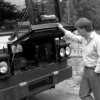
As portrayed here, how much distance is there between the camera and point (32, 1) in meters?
6.30

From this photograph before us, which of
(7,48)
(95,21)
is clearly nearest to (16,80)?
(7,48)

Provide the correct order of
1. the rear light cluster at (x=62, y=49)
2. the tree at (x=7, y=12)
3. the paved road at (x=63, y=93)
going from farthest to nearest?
the paved road at (x=63, y=93)
the rear light cluster at (x=62, y=49)
the tree at (x=7, y=12)

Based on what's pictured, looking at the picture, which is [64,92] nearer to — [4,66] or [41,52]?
[41,52]

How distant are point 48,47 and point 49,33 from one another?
2.52ft

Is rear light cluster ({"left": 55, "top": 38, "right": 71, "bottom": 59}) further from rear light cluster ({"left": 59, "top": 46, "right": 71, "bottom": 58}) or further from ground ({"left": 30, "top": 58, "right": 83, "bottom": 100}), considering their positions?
ground ({"left": 30, "top": 58, "right": 83, "bottom": 100})

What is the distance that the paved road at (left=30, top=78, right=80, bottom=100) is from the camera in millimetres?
6551

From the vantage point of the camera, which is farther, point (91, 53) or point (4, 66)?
point (4, 66)

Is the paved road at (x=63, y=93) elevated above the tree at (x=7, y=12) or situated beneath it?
situated beneath

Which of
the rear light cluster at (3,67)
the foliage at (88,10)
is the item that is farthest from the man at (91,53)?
the foliage at (88,10)

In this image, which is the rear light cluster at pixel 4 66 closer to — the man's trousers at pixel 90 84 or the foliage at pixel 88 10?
the man's trousers at pixel 90 84

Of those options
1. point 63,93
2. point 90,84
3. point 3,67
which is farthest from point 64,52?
point 3,67

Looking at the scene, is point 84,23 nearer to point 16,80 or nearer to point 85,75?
point 85,75

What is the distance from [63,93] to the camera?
6824 mm

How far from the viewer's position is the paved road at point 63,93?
6551 millimetres
